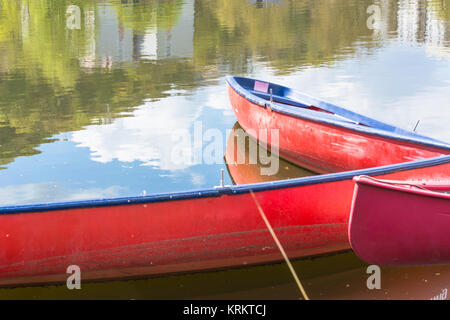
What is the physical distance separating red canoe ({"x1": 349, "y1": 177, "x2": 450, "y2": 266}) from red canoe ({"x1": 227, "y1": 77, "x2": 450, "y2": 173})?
1884 millimetres

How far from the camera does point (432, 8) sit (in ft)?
124

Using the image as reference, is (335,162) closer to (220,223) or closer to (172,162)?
(172,162)

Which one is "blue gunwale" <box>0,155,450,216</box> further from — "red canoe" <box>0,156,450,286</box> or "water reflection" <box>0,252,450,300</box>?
"water reflection" <box>0,252,450,300</box>

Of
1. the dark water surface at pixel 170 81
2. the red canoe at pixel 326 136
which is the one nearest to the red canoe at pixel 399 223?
the dark water surface at pixel 170 81

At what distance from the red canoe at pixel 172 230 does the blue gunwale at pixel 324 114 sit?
5.64 ft

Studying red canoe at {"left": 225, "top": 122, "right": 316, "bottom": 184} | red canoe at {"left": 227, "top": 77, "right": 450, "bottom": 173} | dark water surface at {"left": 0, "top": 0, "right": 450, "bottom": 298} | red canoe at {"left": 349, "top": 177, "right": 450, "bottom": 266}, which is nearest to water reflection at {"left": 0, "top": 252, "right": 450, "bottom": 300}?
dark water surface at {"left": 0, "top": 0, "right": 450, "bottom": 298}

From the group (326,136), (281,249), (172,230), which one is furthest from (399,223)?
(326,136)

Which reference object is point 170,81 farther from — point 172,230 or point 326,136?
point 172,230

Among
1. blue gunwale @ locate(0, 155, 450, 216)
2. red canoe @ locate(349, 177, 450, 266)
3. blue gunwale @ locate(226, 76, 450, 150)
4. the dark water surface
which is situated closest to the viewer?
red canoe @ locate(349, 177, 450, 266)

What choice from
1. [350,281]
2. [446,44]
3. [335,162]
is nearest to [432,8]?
[446,44]

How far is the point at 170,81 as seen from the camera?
19.1 metres

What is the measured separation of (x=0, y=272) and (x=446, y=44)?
68.3 ft

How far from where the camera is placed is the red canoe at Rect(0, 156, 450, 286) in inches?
273

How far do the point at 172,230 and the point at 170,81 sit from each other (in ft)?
Answer: 40.5
